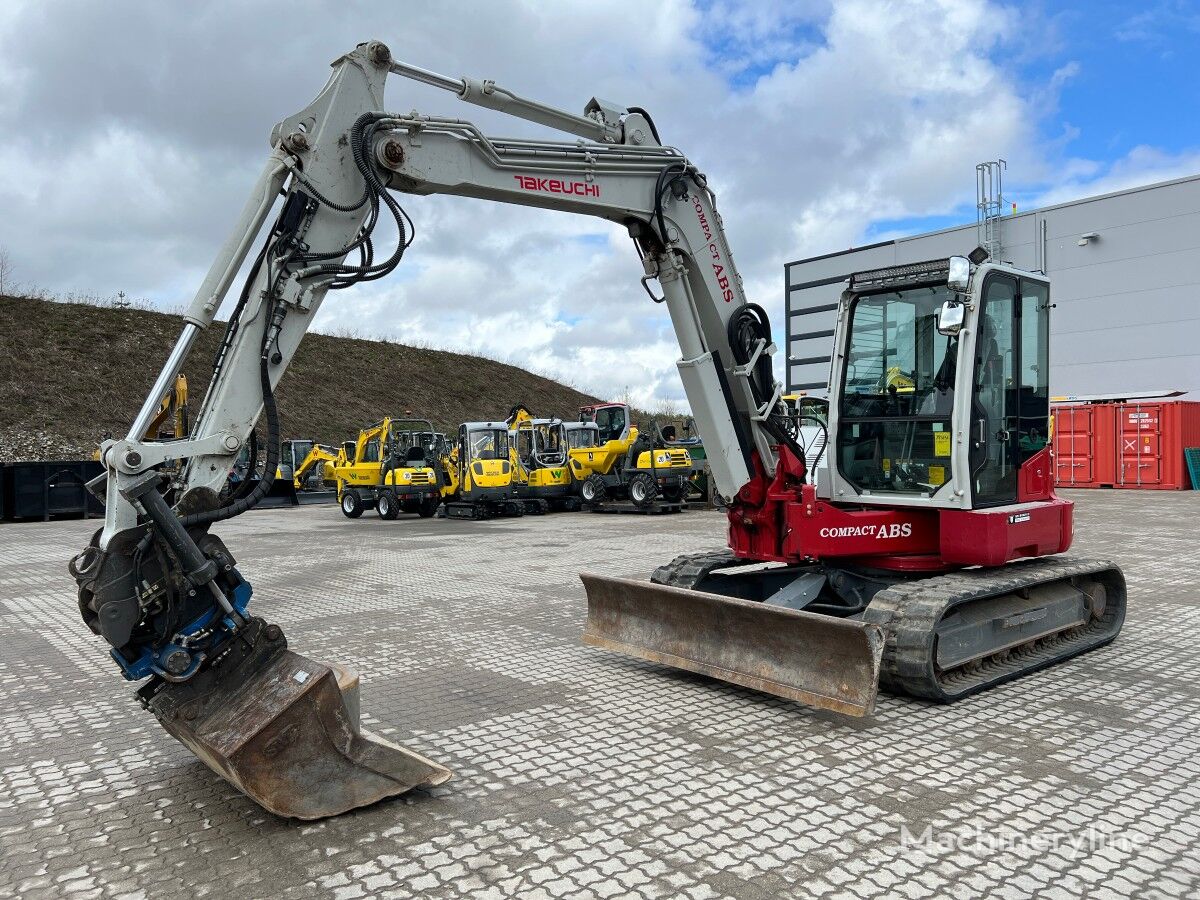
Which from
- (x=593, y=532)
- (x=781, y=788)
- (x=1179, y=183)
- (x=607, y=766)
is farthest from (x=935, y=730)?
(x=1179, y=183)

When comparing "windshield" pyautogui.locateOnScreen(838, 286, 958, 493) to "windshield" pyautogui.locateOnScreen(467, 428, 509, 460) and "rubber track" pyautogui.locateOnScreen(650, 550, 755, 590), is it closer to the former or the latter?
"rubber track" pyautogui.locateOnScreen(650, 550, 755, 590)

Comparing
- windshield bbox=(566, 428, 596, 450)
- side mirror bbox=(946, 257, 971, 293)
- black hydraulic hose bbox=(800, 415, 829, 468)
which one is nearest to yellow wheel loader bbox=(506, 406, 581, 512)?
windshield bbox=(566, 428, 596, 450)

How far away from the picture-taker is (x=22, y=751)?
4812mm

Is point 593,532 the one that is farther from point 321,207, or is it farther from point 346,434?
point 346,434

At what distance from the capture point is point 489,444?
20.5 m

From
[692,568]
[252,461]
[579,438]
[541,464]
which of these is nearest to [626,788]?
[252,461]

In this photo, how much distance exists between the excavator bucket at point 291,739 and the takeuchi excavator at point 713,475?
0.4 inches

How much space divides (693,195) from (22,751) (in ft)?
17.5

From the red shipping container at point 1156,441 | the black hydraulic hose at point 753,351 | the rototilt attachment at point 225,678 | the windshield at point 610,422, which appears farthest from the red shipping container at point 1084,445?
the rototilt attachment at point 225,678

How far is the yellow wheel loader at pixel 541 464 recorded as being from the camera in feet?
68.6

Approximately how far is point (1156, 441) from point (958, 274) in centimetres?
2118

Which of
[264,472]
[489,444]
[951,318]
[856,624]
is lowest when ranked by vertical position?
[856,624]

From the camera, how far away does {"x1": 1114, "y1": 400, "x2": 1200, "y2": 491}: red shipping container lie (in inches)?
891

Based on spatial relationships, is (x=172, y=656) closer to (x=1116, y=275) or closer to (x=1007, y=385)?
(x=1007, y=385)
